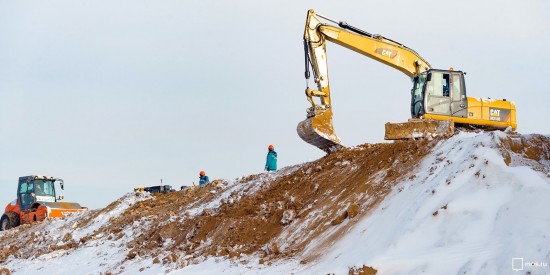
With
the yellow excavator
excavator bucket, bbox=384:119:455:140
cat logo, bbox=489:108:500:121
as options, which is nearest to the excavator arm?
the yellow excavator

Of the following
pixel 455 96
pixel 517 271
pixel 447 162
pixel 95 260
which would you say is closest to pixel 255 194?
pixel 95 260

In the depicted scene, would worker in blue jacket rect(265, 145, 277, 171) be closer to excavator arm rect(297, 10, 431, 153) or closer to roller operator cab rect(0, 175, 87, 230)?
excavator arm rect(297, 10, 431, 153)

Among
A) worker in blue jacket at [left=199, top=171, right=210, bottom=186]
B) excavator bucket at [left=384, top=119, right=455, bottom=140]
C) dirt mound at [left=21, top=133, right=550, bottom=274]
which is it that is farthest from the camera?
worker in blue jacket at [left=199, top=171, right=210, bottom=186]

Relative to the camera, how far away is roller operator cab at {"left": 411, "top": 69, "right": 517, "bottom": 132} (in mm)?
18250

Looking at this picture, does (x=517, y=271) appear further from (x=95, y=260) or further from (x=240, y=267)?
(x=95, y=260)

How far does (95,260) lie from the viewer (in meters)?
16.0

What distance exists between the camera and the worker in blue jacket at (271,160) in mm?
21219

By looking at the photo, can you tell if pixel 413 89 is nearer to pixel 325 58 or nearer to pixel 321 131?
pixel 325 58

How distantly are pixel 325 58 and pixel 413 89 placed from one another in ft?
10.5

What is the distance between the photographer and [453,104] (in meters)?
18.5

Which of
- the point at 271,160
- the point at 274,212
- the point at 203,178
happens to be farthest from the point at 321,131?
the point at 203,178

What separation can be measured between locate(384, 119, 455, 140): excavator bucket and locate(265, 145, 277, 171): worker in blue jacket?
6025 millimetres

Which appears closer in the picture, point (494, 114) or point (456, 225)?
point (456, 225)

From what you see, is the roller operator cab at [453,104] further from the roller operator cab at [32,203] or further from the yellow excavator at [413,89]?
the roller operator cab at [32,203]
